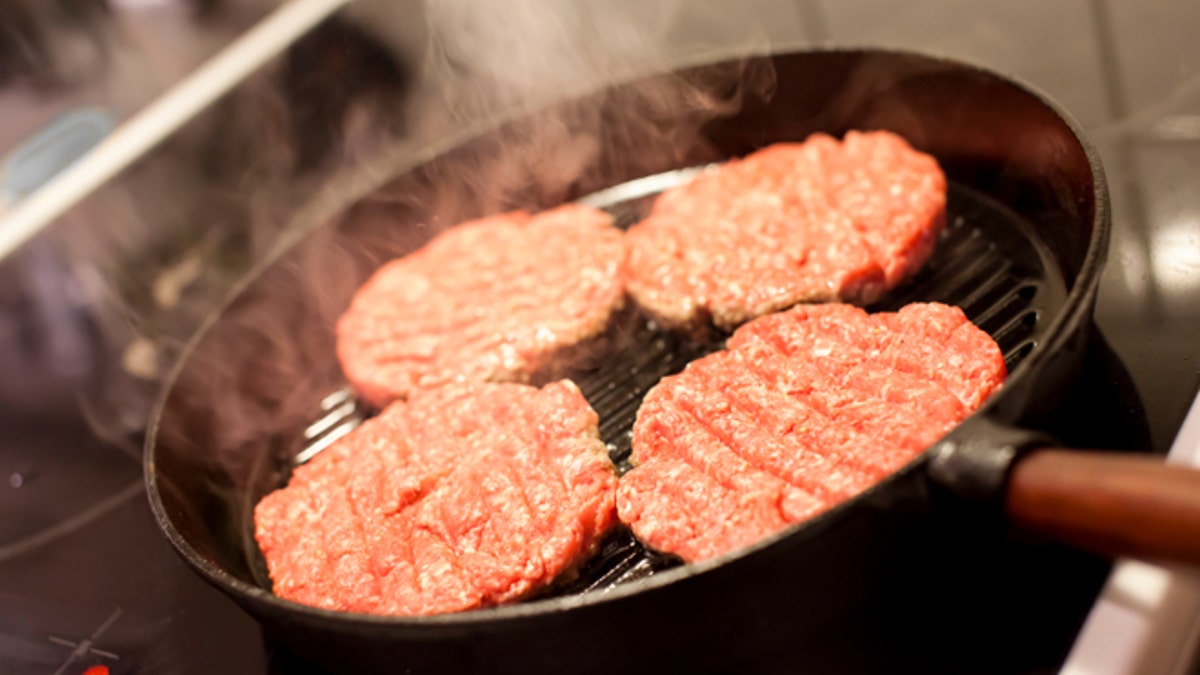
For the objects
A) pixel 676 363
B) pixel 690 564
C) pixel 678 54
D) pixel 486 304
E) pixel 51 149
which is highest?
pixel 51 149

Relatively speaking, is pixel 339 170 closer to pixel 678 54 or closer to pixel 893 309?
pixel 678 54

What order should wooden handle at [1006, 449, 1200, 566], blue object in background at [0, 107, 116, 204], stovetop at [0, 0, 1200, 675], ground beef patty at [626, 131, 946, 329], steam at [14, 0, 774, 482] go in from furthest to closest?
blue object in background at [0, 107, 116, 204] → steam at [14, 0, 774, 482] → ground beef patty at [626, 131, 946, 329] → stovetop at [0, 0, 1200, 675] → wooden handle at [1006, 449, 1200, 566]

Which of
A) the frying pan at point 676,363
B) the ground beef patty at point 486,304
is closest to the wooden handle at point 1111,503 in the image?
the frying pan at point 676,363

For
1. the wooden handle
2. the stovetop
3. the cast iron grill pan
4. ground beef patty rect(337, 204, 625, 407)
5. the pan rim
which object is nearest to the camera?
the wooden handle

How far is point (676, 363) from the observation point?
286 centimetres

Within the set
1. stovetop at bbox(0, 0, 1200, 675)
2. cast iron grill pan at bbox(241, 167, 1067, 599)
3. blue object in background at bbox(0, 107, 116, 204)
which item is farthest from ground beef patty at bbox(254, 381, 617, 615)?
blue object in background at bbox(0, 107, 116, 204)

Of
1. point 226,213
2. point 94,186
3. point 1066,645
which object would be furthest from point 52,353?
point 1066,645

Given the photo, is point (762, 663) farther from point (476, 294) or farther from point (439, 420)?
point (476, 294)

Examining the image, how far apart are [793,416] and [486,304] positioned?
1.20 m

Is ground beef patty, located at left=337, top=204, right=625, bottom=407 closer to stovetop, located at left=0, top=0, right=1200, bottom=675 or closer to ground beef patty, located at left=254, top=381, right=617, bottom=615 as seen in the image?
ground beef patty, located at left=254, top=381, right=617, bottom=615

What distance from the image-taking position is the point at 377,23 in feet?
14.6

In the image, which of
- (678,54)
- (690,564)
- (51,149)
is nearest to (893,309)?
(690,564)

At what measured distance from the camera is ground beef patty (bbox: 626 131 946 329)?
2793mm

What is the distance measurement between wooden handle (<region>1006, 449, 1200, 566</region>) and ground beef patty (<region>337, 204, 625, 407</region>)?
1601 millimetres
